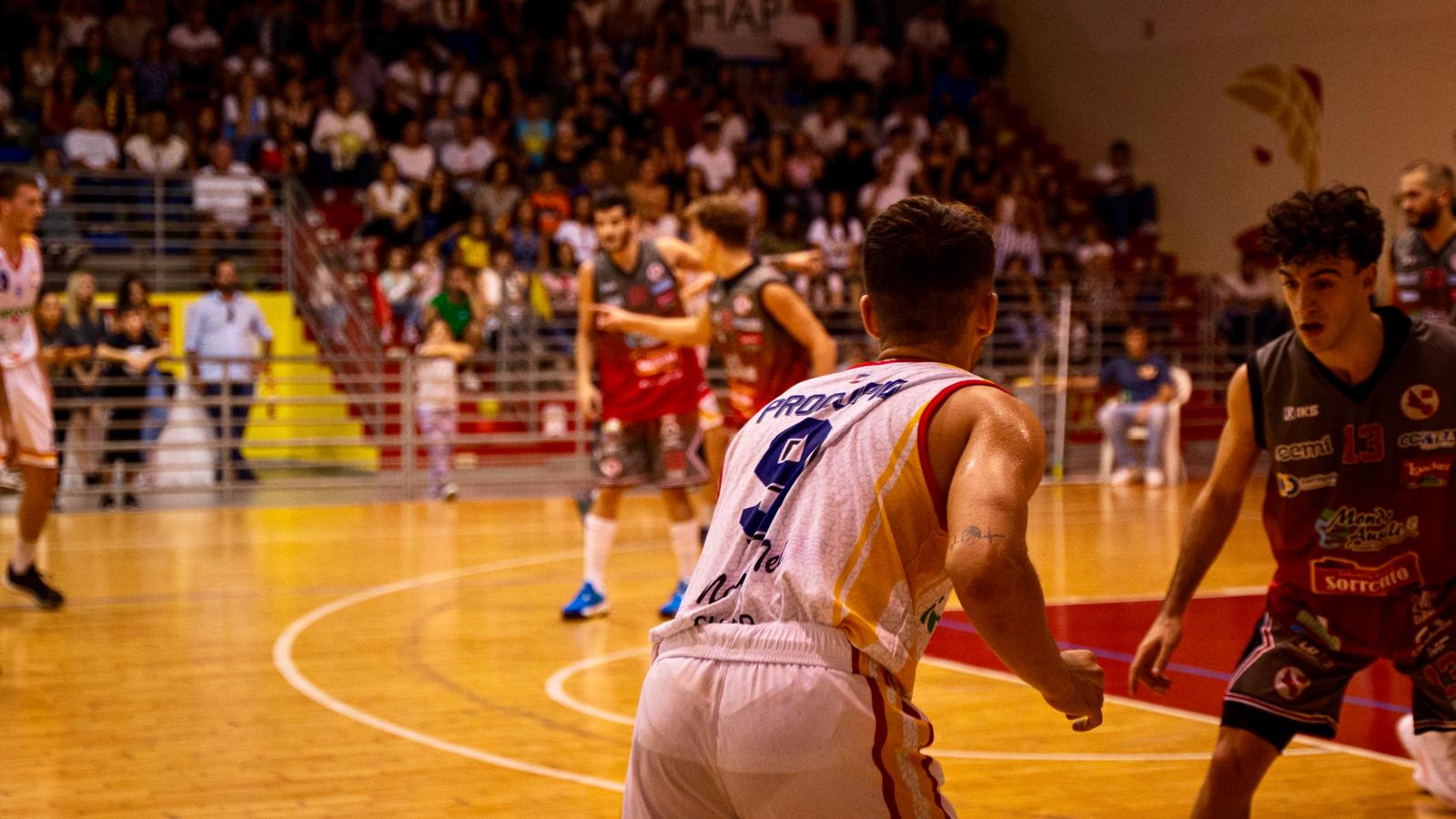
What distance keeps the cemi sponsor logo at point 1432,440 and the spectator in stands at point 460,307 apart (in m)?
11.5

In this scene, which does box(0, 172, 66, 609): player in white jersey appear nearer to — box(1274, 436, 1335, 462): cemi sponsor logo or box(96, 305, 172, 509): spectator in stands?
box(96, 305, 172, 509): spectator in stands

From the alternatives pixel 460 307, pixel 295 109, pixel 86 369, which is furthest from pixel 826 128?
pixel 86 369

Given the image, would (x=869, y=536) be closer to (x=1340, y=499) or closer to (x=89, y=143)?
(x=1340, y=499)

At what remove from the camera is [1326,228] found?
12.3 ft

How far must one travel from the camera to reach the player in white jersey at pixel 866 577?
7.63 feet

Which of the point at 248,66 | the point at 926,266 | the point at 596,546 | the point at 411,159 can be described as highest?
the point at 248,66

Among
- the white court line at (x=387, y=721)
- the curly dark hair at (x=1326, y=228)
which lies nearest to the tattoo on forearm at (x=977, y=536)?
the curly dark hair at (x=1326, y=228)

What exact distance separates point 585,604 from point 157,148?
9622 mm

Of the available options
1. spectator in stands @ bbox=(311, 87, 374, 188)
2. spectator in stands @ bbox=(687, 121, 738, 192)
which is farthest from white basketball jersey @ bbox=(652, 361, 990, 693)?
spectator in stands @ bbox=(687, 121, 738, 192)

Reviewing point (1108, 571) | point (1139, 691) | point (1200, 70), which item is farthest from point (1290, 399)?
point (1200, 70)

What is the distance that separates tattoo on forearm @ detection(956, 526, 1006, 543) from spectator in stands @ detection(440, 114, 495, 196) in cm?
1527

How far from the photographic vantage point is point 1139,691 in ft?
20.8

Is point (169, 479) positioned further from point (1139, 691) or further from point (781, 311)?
point (1139, 691)

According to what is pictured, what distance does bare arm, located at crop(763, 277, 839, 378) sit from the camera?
7.18m
